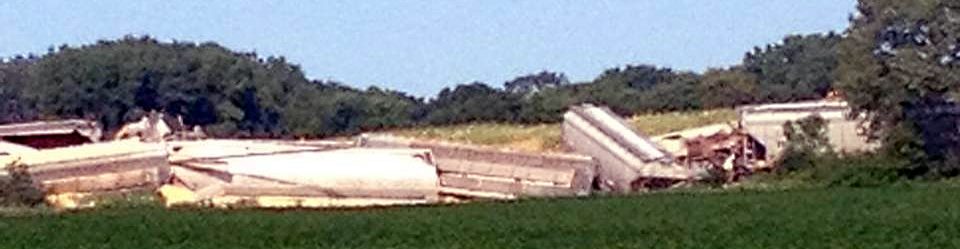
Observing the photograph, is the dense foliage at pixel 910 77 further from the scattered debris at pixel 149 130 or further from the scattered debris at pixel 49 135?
the scattered debris at pixel 49 135

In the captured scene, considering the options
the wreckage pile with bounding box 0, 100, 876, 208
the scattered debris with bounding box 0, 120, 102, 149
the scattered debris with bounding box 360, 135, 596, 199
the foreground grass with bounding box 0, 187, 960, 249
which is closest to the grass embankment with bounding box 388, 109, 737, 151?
the wreckage pile with bounding box 0, 100, 876, 208

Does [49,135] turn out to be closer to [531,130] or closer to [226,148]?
[226,148]

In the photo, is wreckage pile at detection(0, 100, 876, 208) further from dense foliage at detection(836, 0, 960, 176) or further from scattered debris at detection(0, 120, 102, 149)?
dense foliage at detection(836, 0, 960, 176)

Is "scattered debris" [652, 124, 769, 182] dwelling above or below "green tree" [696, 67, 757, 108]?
below

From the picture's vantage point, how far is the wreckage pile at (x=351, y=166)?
44.4 metres

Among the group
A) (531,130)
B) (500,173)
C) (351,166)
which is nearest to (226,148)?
(351,166)

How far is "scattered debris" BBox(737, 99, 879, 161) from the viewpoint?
51938 millimetres

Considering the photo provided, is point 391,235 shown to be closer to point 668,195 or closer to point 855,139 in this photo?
point 668,195

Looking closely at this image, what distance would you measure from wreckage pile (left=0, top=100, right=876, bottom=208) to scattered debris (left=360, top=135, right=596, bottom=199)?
2 centimetres

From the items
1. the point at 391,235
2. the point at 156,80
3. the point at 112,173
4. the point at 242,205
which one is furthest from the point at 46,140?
the point at 156,80

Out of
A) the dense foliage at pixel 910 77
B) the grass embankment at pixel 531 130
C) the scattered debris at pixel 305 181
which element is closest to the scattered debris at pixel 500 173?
the scattered debris at pixel 305 181

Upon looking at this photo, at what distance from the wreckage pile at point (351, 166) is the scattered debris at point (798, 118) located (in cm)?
56

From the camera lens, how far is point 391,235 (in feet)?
101

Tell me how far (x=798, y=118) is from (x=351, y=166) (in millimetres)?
10643
